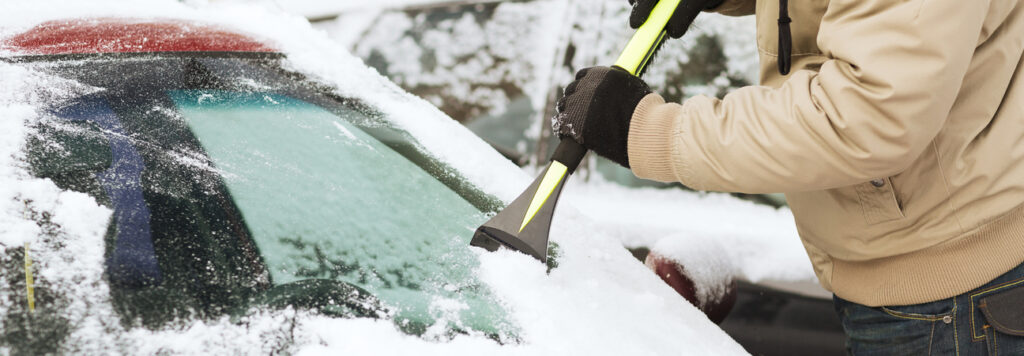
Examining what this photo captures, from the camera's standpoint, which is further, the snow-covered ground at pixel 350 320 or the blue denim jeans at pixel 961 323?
the blue denim jeans at pixel 961 323

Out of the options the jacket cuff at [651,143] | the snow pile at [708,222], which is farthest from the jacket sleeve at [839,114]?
the snow pile at [708,222]

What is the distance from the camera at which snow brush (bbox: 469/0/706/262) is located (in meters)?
1.07

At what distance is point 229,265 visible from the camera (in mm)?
847

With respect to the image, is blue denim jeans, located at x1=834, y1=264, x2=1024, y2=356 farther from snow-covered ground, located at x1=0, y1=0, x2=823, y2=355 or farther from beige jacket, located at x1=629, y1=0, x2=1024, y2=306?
snow-covered ground, located at x1=0, y1=0, x2=823, y2=355

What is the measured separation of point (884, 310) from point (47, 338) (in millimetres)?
1204

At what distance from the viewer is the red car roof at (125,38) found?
1064 millimetres

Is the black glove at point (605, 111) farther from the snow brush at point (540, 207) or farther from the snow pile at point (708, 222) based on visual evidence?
the snow pile at point (708, 222)

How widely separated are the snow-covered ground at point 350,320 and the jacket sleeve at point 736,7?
0.47 meters

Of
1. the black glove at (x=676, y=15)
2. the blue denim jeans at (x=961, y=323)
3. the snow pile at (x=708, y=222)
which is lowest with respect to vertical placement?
the snow pile at (x=708, y=222)

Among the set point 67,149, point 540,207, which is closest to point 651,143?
point 540,207

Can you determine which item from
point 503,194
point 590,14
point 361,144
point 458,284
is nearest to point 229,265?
point 458,284

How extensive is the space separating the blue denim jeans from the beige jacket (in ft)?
0.08

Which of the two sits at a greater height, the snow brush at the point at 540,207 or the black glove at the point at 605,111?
the black glove at the point at 605,111

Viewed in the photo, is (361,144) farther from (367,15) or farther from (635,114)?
(367,15)
